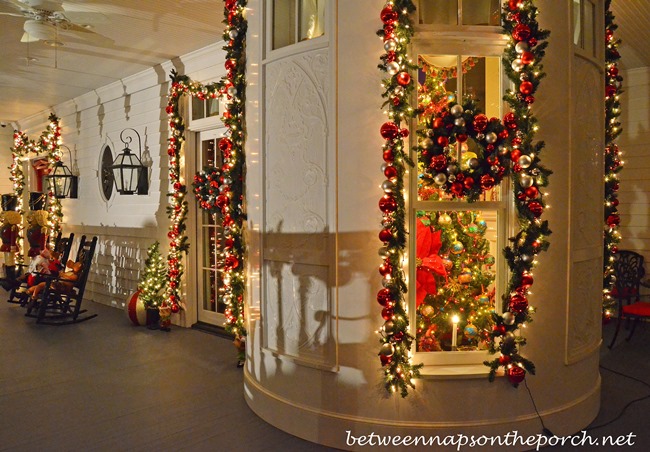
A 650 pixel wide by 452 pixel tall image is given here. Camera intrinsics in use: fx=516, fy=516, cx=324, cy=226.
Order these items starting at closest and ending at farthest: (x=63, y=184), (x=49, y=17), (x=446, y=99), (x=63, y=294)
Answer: (x=446, y=99) → (x=49, y=17) → (x=63, y=294) → (x=63, y=184)

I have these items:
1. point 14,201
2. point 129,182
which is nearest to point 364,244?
point 129,182

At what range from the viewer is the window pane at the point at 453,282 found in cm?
337

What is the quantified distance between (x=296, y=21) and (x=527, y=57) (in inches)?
57.7

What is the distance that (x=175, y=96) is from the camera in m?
5.89

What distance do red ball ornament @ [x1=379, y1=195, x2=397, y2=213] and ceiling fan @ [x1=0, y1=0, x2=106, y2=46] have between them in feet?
11.3

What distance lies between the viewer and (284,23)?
347cm

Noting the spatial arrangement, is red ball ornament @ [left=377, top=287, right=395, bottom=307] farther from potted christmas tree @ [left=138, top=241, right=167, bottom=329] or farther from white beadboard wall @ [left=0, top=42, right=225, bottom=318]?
potted christmas tree @ [left=138, top=241, right=167, bottom=329]

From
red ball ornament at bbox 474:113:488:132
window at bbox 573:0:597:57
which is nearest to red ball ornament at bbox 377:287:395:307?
red ball ornament at bbox 474:113:488:132

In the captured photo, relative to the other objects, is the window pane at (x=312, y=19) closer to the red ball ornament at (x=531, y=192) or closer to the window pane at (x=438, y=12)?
the window pane at (x=438, y=12)

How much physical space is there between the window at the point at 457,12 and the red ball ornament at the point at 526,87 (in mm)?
466

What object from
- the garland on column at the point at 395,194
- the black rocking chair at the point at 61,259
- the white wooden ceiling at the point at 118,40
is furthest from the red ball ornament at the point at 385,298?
the black rocking chair at the point at 61,259

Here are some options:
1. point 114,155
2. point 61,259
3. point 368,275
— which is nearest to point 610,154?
point 368,275

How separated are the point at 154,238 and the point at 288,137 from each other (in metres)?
3.79

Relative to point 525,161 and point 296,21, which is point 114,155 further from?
point 525,161
